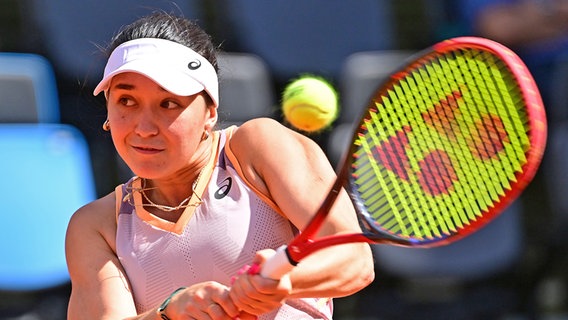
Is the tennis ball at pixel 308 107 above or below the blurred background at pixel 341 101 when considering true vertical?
above

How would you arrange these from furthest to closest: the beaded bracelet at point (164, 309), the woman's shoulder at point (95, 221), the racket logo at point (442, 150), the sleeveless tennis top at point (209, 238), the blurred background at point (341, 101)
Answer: the blurred background at point (341, 101), the woman's shoulder at point (95, 221), the sleeveless tennis top at point (209, 238), the beaded bracelet at point (164, 309), the racket logo at point (442, 150)

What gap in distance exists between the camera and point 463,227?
232cm

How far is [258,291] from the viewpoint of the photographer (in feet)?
7.58

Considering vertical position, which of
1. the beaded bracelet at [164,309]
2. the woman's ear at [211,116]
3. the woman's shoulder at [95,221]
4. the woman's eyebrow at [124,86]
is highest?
the woman's eyebrow at [124,86]

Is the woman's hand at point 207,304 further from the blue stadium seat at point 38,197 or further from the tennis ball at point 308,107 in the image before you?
the blue stadium seat at point 38,197

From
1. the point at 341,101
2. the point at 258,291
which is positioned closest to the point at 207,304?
the point at 258,291

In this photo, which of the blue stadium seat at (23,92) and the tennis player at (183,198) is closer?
the tennis player at (183,198)

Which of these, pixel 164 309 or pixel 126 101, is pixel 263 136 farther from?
pixel 164 309

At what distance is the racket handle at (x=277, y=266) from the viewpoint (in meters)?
2.31

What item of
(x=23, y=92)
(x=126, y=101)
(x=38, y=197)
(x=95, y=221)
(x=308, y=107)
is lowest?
(x=38, y=197)

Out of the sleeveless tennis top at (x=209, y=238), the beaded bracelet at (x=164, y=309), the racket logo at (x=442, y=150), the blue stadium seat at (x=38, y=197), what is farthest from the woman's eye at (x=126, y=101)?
the blue stadium seat at (x=38, y=197)

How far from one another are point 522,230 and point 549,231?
0.37ft

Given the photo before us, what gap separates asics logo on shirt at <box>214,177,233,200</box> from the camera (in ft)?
9.33

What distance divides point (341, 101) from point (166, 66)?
251 cm
